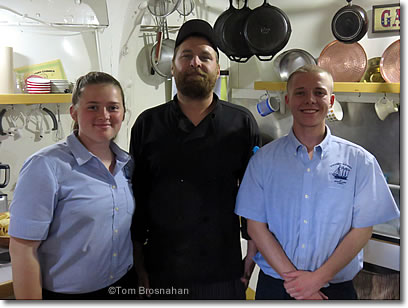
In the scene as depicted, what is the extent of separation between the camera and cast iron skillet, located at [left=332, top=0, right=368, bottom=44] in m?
0.91

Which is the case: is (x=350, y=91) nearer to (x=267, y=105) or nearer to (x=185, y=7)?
(x=267, y=105)

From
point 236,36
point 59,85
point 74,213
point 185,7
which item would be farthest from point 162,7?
point 74,213

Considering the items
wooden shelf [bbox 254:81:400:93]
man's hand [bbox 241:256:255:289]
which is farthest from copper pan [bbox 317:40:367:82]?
man's hand [bbox 241:256:255:289]

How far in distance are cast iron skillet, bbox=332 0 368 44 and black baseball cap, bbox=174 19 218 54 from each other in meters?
0.30

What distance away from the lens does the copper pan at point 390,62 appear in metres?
0.92

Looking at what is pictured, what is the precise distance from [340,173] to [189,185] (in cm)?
34

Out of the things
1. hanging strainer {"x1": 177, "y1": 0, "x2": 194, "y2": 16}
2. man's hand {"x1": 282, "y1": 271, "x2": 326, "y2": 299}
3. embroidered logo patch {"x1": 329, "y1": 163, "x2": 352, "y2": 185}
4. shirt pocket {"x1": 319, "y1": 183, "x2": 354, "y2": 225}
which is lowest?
man's hand {"x1": 282, "y1": 271, "x2": 326, "y2": 299}

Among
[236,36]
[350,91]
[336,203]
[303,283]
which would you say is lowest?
[303,283]

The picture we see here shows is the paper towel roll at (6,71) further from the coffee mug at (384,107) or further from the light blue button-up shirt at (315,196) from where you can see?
the coffee mug at (384,107)

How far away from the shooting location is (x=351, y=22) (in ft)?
2.98

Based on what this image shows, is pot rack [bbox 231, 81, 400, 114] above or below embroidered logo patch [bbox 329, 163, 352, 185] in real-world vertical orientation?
above

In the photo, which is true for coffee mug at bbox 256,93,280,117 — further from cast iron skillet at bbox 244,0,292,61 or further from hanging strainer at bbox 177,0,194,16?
hanging strainer at bbox 177,0,194,16

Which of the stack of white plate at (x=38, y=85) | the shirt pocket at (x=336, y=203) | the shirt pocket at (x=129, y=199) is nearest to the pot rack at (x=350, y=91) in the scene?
the shirt pocket at (x=336, y=203)

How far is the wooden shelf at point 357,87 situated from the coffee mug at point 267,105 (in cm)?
2
